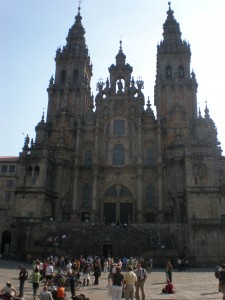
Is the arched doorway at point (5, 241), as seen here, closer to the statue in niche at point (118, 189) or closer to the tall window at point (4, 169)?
the tall window at point (4, 169)

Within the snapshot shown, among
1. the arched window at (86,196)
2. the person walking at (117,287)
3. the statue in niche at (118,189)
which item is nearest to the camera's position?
the person walking at (117,287)

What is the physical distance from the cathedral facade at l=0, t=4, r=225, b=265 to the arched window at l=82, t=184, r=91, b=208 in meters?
0.15

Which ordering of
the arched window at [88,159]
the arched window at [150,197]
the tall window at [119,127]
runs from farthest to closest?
the tall window at [119,127]
the arched window at [88,159]
the arched window at [150,197]

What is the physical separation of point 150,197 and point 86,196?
9347mm

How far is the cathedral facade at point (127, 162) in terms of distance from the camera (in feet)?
140

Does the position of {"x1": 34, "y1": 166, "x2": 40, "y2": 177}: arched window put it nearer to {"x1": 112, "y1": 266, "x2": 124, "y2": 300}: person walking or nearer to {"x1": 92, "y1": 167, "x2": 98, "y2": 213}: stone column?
{"x1": 92, "y1": 167, "x2": 98, "y2": 213}: stone column

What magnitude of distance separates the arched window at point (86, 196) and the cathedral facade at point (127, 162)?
15 cm

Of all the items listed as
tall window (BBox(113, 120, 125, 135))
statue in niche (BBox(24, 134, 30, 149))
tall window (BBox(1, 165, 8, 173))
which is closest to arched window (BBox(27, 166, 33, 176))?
statue in niche (BBox(24, 134, 30, 149))

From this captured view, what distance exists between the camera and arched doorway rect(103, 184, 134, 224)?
49.6 meters

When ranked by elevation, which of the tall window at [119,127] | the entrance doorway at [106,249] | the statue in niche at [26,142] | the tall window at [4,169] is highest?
the tall window at [119,127]

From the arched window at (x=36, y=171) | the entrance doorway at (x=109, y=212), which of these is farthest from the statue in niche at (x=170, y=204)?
the arched window at (x=36, y=171)

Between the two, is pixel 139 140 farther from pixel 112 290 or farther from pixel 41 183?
pixel 112 290

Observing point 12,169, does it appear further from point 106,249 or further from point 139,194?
point 106,249

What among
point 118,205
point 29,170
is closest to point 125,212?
point 118,205
